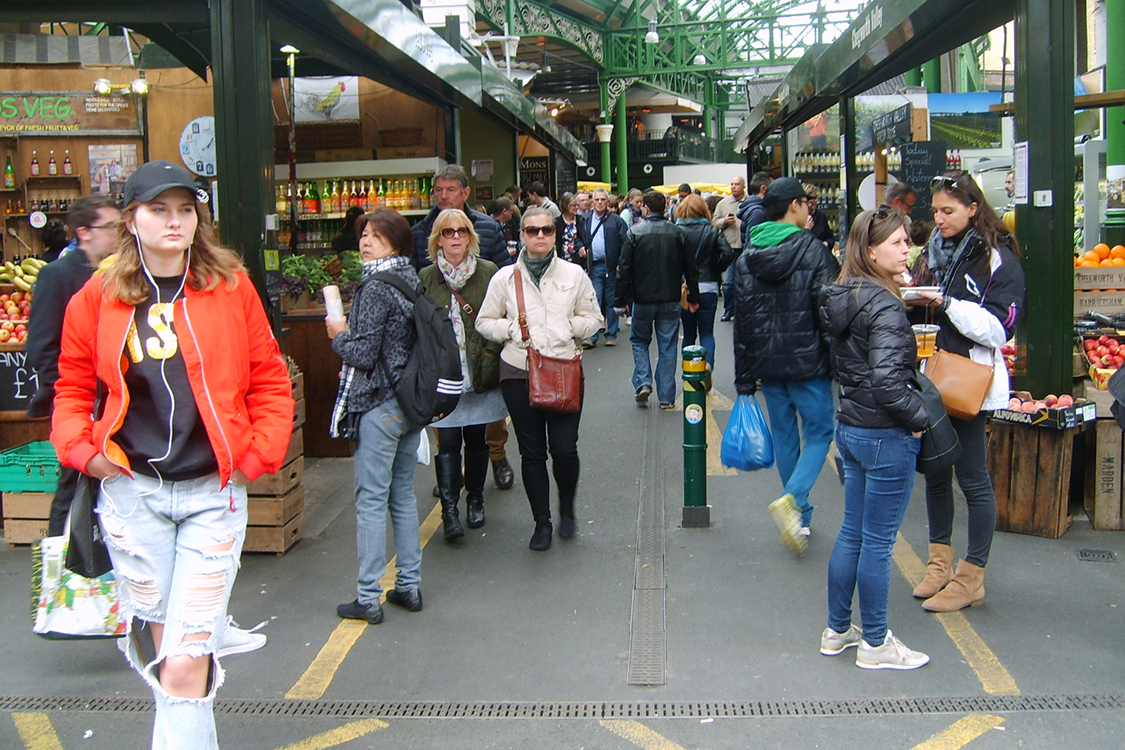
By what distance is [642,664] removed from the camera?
4336mm

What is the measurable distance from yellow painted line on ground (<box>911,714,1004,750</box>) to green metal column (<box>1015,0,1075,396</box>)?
2900mm

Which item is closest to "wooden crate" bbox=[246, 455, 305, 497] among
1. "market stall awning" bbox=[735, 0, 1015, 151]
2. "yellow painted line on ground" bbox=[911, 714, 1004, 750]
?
"yellow painted line on ground" bbox=[911, 714, 1004, 750]

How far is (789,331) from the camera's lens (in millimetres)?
5555

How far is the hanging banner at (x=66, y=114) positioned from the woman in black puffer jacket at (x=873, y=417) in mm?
10679

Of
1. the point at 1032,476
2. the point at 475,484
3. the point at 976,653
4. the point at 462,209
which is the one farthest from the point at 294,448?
the point at 1032,476

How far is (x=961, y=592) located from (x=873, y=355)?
1.51 meters

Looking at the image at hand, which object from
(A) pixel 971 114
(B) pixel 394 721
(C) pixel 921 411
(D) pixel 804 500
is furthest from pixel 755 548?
(A) pixel 971 114

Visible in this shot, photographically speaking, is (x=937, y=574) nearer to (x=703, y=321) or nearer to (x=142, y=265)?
(x=142, y=265)

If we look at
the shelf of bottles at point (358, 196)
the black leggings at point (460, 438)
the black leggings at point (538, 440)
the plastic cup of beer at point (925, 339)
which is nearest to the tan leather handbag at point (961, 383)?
the plastic cup of beer at point (925, 339)

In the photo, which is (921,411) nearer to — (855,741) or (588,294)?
(855,741)

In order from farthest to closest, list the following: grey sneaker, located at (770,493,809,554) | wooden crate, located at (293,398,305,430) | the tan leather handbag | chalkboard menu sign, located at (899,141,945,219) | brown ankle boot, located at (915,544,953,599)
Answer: chalkboard menu sign, located at (899,141,945,219)
wooden crate, located at (293,398,305,430)
grey sneaker, located at (770,493,809,554)
brown ankle boot, located at (915,544,953,599)
the tan leather handbag

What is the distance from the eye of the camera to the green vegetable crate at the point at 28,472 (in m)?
5.91

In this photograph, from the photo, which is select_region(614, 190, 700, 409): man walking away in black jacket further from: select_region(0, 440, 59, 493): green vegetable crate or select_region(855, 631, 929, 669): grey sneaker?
select_region(855, 631, 929, 669): grey sneaker

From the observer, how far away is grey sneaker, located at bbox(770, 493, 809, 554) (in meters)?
5.42
